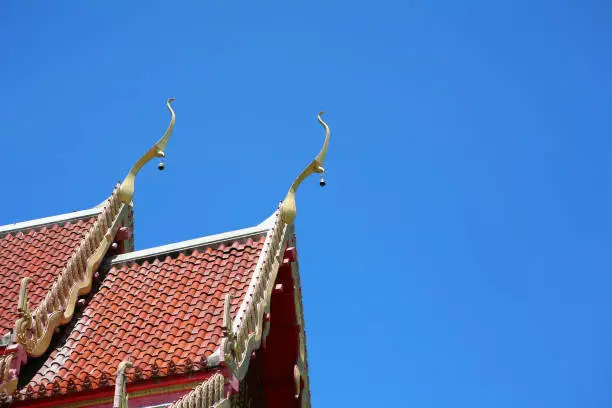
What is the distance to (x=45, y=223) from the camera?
19.2 meters

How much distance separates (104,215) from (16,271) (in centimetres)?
147

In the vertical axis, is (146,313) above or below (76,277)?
below

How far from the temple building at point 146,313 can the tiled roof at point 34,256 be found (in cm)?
2

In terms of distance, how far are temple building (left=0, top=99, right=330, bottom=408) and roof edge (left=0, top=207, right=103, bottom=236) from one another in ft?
0.07

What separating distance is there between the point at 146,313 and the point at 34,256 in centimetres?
230

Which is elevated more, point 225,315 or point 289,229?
point 289,229

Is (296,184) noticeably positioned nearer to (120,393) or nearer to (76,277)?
(76,277)

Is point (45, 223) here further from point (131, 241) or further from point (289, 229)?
point (289, 229)

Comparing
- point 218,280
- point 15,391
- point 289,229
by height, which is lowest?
point 15,391

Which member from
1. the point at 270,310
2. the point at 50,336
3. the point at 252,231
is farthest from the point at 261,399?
the point at 50,336

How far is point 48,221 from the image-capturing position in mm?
19219

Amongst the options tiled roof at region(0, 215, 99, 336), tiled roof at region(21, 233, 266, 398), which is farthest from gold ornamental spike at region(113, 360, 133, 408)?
tiled roof at region(0, 215, 99, 336)

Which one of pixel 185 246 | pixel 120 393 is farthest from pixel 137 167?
pixel 120 393

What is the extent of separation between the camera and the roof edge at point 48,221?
18938 millimetres
